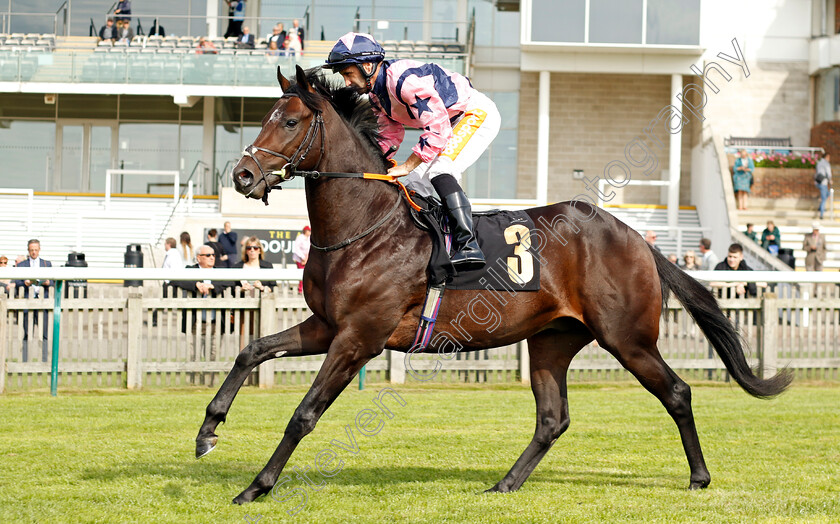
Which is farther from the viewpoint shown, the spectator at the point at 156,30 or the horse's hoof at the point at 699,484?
the spectator at the point at 156,30

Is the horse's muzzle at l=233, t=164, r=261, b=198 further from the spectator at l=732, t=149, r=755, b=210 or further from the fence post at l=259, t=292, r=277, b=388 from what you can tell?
the spectator at l=732, t=149, r=755, b=210

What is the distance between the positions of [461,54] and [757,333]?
13508 millimetres

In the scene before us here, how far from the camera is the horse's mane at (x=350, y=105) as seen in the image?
188 inches

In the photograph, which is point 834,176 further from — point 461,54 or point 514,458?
point 514,458

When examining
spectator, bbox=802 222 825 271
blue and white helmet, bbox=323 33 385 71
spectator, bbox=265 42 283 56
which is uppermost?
spectator, bbox=265 42 283 56

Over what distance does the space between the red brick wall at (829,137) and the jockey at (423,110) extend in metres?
21.2

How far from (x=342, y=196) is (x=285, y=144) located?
1.31ft

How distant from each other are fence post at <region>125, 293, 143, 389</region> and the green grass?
20 centimetres

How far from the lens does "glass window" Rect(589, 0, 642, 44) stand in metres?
21.8

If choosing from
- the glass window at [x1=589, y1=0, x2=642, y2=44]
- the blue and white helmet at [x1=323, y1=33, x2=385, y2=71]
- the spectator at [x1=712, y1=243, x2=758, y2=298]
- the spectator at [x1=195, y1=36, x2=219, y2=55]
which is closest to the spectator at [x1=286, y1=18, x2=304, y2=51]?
the spectator at [x1=195, y1=36, x2=219, y2=55]

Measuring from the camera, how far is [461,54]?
21.8 metres

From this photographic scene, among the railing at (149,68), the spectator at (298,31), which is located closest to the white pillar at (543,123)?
the railing at (149,68)

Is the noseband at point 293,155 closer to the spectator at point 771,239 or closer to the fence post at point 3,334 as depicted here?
the fence post at point 3,334

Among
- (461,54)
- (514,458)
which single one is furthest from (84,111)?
(514,458)
